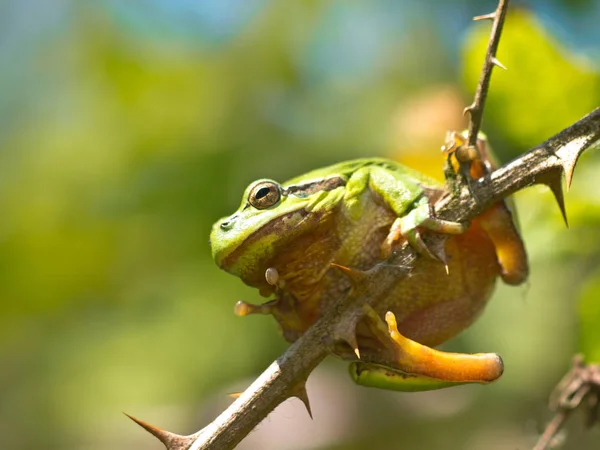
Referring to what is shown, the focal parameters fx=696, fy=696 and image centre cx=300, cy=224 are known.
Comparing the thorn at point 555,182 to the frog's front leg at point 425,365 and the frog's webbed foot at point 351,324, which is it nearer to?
the frog's front leg at point 425,365

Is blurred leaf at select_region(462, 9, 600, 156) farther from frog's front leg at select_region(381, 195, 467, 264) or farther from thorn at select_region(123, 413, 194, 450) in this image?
thorn at select_region(123, 413, 194, 450)

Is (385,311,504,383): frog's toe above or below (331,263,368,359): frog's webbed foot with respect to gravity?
below

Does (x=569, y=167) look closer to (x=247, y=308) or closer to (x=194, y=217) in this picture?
(x=247, y=308)

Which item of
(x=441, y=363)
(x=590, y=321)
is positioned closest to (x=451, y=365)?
(x=441, y=363)

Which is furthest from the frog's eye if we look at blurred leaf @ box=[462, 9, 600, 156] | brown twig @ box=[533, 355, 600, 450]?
brown twig @ box=[533, 355, 600, 450]

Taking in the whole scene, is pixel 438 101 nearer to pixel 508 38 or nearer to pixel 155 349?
pixel 508 38

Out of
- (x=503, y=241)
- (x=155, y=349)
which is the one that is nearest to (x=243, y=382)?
(x=155, y=349)
